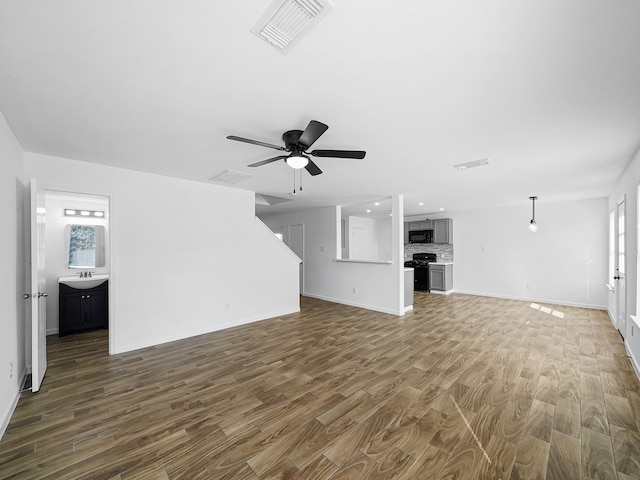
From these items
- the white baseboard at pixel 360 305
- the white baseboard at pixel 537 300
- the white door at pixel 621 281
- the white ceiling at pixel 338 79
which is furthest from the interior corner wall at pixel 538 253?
the white ceiling at pixel 338 79

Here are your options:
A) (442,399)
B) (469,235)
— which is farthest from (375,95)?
(469,235)

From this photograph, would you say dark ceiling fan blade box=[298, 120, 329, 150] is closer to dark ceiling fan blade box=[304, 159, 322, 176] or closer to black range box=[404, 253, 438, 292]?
dark ceiling fan blade box=[304, 159, 322, 176]

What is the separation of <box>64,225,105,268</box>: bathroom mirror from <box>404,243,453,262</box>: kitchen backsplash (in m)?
8.22

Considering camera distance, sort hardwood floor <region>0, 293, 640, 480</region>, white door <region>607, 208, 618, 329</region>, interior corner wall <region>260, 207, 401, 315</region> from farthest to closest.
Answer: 1. interior corner wall <region>260, 207, 401, 315</region>
2. white door <region>607, 208, 618, 329</region>
3. hardwood floor <region>0, 293, 640, 480</region>

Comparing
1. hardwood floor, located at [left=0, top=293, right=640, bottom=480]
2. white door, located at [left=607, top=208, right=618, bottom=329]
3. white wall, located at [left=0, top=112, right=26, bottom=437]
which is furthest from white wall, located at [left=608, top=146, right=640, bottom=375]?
white wall, located at [left=0, top=112, right=26, bottom=437]

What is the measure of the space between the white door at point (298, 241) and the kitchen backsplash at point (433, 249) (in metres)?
3.77

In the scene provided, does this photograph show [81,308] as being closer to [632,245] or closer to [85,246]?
[85,246]

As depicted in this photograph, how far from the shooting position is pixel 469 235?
7.82 m

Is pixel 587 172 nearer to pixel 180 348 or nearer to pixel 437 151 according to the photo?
pixel 437 151

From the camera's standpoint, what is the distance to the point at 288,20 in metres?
1.27

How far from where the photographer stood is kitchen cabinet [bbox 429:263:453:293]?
7771 mm

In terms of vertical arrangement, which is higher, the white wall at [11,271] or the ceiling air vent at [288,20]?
the ceiling air vent at [288,20]

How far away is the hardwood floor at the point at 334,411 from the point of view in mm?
1712

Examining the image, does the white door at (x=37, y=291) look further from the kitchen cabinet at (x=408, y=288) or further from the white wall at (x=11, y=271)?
the kitchen cabinet at (x=408, y=288)
